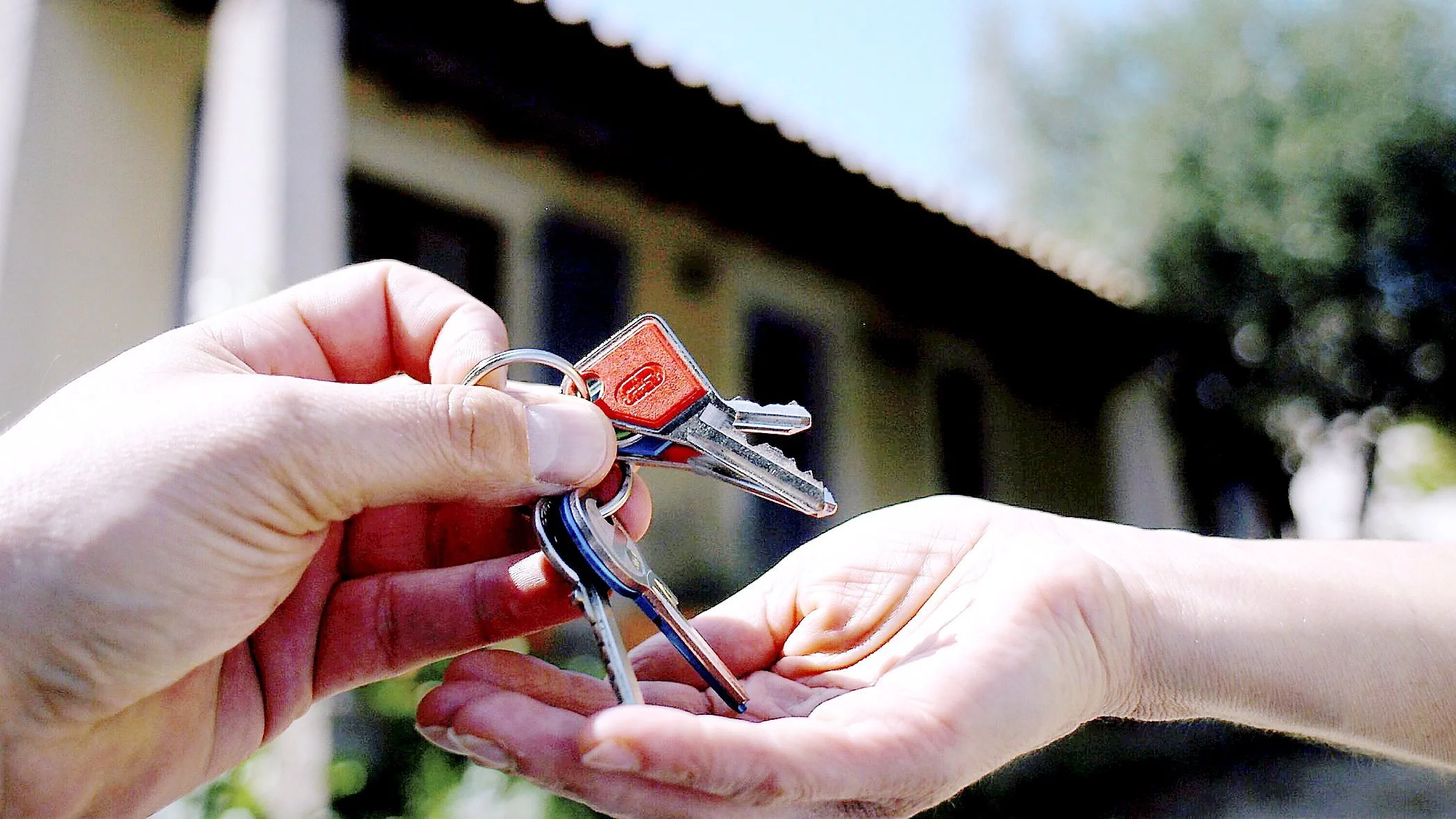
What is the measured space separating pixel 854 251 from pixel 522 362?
5.43 metres

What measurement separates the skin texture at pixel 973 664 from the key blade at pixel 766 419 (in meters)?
0.37

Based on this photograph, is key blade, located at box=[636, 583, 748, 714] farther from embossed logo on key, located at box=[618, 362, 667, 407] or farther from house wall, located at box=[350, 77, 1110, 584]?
house wall, located at box=[350, 77, 1110, 584]

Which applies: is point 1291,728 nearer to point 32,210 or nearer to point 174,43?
point 32,210

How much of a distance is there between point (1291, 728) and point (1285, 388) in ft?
29.9

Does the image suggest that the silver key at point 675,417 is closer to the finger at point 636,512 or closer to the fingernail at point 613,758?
the finger at point 636,512

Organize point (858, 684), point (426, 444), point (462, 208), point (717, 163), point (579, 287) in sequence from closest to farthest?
point (426, 444), point (858, 684), point (462, 208), point (717, 163), point (579, 287)

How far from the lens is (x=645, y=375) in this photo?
1.43m

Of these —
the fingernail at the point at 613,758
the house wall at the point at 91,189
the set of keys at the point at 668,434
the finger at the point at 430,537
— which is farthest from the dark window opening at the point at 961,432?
the fingernail at the point at 613,758

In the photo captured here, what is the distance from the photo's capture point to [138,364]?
1308 millimetres

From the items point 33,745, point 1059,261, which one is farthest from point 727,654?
point 1059,261

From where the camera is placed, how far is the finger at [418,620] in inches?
59.4

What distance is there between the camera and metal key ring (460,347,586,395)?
1348mm

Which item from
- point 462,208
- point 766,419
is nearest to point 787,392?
point 462,208

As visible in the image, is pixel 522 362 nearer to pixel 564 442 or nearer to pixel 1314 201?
pixel 564 442
